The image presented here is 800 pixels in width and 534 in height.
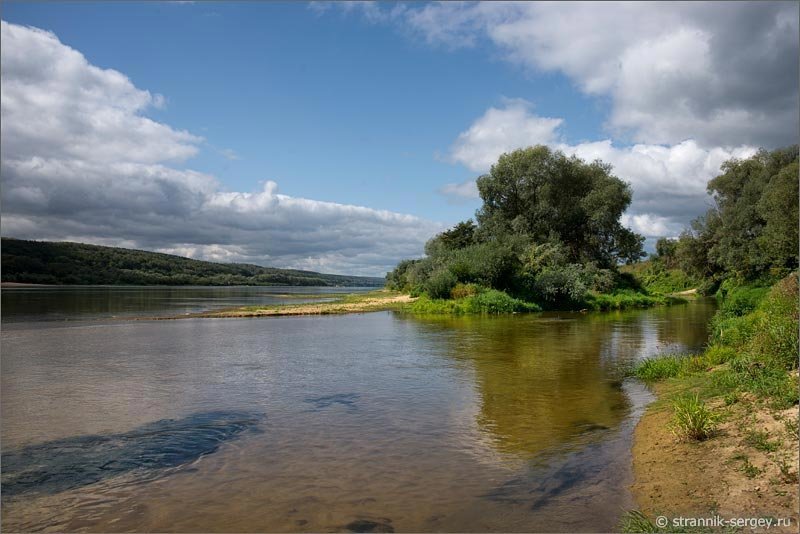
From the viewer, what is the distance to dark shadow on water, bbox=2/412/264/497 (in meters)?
7.87

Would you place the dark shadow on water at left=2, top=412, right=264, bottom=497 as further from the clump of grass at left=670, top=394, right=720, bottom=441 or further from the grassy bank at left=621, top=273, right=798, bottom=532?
the clump of grass at left=670, top=394, right=720, bottom=441

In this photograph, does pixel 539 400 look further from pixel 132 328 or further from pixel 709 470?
pixel 132 328

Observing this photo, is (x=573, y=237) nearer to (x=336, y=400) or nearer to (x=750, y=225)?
(x=750, y=225)

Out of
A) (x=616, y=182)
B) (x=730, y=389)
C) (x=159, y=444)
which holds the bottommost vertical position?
(x=159, y=444)

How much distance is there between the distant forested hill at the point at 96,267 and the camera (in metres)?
115

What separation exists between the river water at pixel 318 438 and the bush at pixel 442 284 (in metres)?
24.0

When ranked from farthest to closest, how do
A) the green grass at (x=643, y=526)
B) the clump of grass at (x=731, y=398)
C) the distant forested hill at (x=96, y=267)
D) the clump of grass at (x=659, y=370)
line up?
1. the distant forested hill at (x=96, y=267)
2. the clump of grass at (x=659, y=370)
3. the clump of grass at (x=731, y=398)
4. the green grass at (x=643, y=526)

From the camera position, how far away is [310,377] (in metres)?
16.2

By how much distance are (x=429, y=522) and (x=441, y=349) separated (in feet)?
51.3

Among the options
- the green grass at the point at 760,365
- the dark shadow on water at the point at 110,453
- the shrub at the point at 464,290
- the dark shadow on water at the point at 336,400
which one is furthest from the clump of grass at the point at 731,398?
the shrub at the point at 464,290

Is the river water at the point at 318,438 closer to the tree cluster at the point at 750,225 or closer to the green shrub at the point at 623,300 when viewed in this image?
the tree cluster at the point at 750,225

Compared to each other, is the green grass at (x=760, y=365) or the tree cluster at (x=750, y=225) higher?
the tree cluster at (x=750, y=225)

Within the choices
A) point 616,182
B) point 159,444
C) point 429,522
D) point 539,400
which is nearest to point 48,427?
point 159,444

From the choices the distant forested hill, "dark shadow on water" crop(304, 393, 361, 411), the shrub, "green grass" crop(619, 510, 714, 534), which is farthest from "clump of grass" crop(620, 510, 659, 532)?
the distant forested hill
